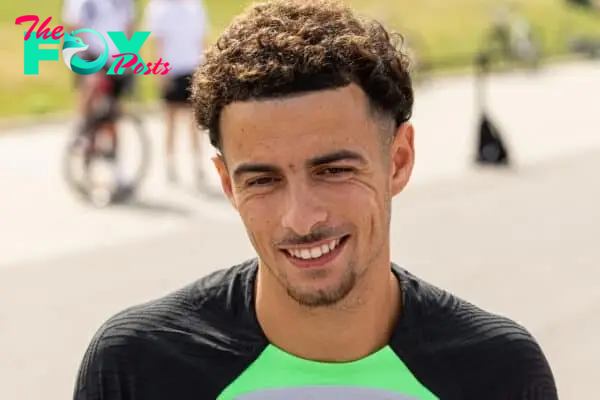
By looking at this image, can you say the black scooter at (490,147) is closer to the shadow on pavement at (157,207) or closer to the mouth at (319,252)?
the shadow on pavement at (157,207)

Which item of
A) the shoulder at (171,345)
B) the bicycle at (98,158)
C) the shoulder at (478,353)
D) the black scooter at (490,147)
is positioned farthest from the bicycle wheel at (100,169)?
the shoulder at (478,353)

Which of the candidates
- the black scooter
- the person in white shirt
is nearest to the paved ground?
the black scooter

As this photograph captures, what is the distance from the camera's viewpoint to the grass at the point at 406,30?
16656 millimetres

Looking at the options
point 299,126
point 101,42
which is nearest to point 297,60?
point 299,126

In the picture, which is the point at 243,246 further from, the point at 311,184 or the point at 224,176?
the point at 311,184

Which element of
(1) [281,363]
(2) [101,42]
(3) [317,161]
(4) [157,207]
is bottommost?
(4) [157,207]

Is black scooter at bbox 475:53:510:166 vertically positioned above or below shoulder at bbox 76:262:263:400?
above

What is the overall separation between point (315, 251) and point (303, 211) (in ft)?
0.26

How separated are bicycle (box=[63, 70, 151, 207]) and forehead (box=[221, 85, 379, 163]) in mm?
8583

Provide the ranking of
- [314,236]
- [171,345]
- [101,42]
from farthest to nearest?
1. [101,42]
2. [171,345]
3. [314,236]

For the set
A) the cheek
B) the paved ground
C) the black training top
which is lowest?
the paved ground

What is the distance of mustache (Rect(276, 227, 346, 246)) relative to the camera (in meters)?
2.18

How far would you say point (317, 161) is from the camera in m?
2.19

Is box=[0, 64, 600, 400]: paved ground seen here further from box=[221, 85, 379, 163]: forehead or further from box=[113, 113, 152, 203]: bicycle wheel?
box=[221, 85, 379, 163]: forehead
